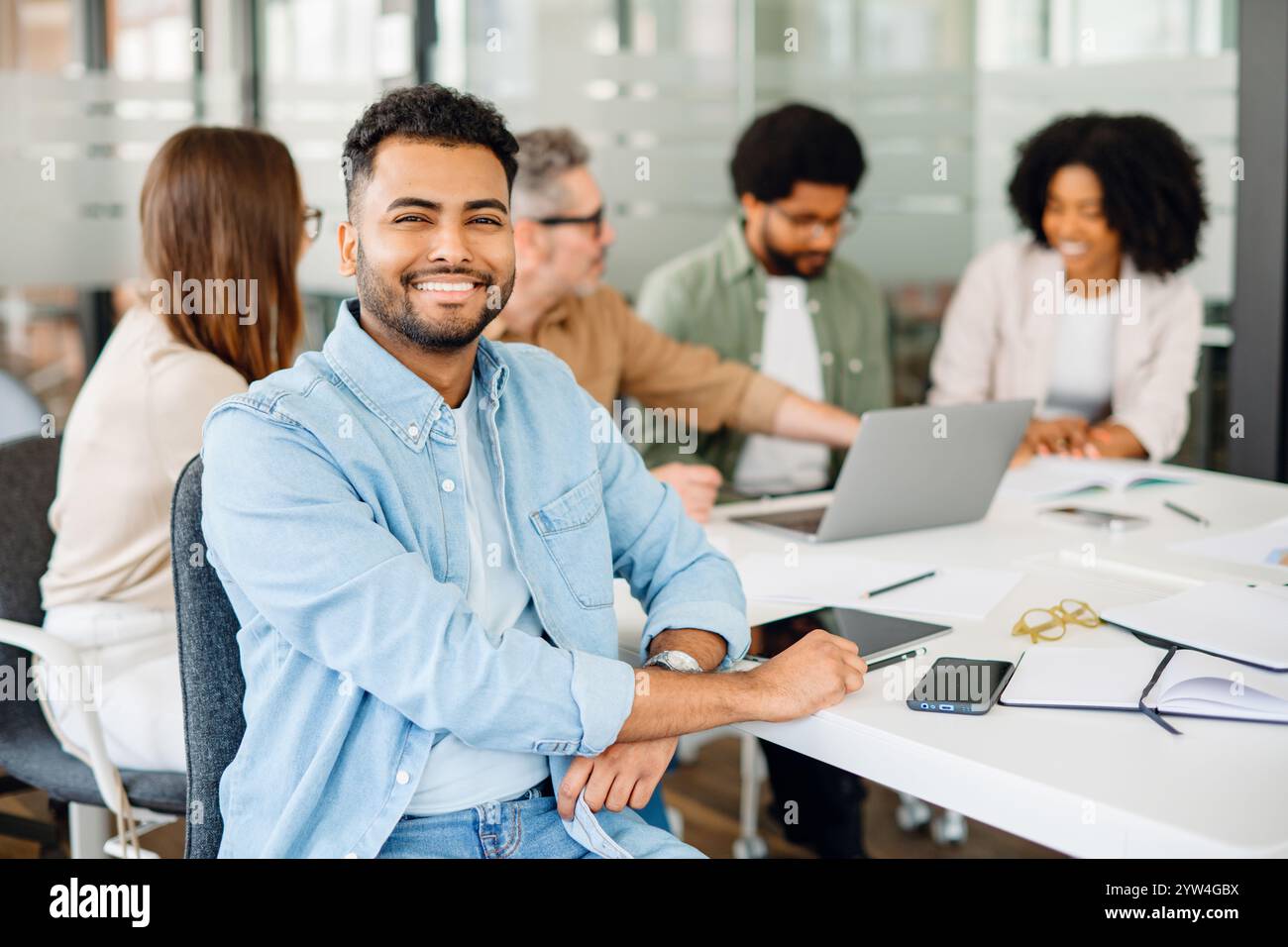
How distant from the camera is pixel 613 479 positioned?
1680mm

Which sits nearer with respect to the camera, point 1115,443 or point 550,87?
point 1115,443

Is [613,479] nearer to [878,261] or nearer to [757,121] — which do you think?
[757,121]

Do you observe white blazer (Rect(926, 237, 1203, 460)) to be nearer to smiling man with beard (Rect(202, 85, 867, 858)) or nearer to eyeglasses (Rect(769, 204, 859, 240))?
eyeglasses (Rect(769, 204, 859, 240))

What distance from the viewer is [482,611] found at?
1.46 meters

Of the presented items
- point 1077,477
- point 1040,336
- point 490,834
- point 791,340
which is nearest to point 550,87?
point 791,340

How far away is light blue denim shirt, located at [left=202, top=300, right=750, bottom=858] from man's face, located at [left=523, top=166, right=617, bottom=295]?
1.13 metres

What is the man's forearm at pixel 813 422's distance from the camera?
269 centimetres

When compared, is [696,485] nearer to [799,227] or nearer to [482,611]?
[482,611]

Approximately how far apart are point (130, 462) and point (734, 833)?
1.67 metres

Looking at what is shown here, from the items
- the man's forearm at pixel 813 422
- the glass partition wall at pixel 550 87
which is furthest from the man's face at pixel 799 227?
the glass partition wall at pixel 550 87

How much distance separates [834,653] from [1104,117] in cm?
253

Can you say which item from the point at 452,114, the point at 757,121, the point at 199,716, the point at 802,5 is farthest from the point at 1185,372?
the point at 199,716

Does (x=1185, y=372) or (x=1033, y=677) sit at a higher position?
(x=1185, y=372)

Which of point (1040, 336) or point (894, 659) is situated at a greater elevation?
point (1040, 336)
